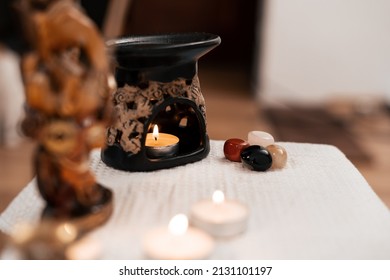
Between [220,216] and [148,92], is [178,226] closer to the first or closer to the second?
[220,216]

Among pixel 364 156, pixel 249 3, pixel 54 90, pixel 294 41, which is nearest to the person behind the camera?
pixel 54 90

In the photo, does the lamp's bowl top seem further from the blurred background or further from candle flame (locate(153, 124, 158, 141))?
the blurred background

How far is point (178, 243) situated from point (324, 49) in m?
2.33

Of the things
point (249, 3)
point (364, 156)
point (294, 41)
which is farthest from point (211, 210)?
point (249, 3)

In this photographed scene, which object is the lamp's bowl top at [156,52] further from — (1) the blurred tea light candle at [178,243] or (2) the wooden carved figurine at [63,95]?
(1) the blurred tea light candle at [178,243]

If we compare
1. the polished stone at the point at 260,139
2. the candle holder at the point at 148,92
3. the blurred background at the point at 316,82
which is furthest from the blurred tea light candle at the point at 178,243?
the blurred background at the point at 316,82

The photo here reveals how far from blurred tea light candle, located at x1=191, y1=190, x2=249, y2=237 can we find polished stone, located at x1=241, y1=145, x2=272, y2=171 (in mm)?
184

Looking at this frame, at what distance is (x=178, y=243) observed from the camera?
2.25 ft

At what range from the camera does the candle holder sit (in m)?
0.87

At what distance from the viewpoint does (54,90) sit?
65 cm

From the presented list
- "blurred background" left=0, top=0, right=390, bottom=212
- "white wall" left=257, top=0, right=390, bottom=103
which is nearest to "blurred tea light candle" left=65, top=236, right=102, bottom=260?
"blurred background" left=0, top=0, right=390, bottom=212

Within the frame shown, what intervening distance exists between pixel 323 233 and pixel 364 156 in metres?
1.53
